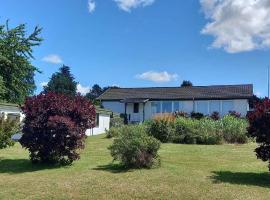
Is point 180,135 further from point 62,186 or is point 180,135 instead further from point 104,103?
point 104,103

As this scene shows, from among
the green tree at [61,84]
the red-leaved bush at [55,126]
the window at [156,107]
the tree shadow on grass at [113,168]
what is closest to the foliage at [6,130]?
the red-leaved bush at [55,126]

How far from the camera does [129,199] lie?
10938 millimetres

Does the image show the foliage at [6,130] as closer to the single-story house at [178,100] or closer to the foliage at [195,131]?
the foliage at [195,131]

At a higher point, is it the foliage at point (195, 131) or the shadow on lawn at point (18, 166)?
the foliage at point (195, 131)

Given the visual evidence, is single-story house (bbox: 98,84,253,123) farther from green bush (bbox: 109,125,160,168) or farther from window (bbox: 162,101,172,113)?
green bush (bbox: 109,125,160,168)

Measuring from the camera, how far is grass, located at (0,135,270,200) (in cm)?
1134

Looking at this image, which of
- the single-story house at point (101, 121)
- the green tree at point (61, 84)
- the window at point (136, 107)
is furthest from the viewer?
the green tree at point (61, 84)

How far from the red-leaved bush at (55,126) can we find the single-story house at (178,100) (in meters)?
33.1

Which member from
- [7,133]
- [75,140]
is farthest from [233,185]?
[7,133]

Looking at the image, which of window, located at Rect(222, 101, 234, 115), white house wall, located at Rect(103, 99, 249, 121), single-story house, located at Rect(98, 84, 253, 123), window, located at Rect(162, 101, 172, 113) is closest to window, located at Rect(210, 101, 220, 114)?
single-story house, located at Rect(98, 84, 253, 123)

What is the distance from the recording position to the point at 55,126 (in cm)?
1523

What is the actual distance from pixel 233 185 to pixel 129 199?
298cm

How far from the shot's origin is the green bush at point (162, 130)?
1041 inches

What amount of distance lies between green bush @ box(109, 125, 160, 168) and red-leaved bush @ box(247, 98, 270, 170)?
3015 mm
